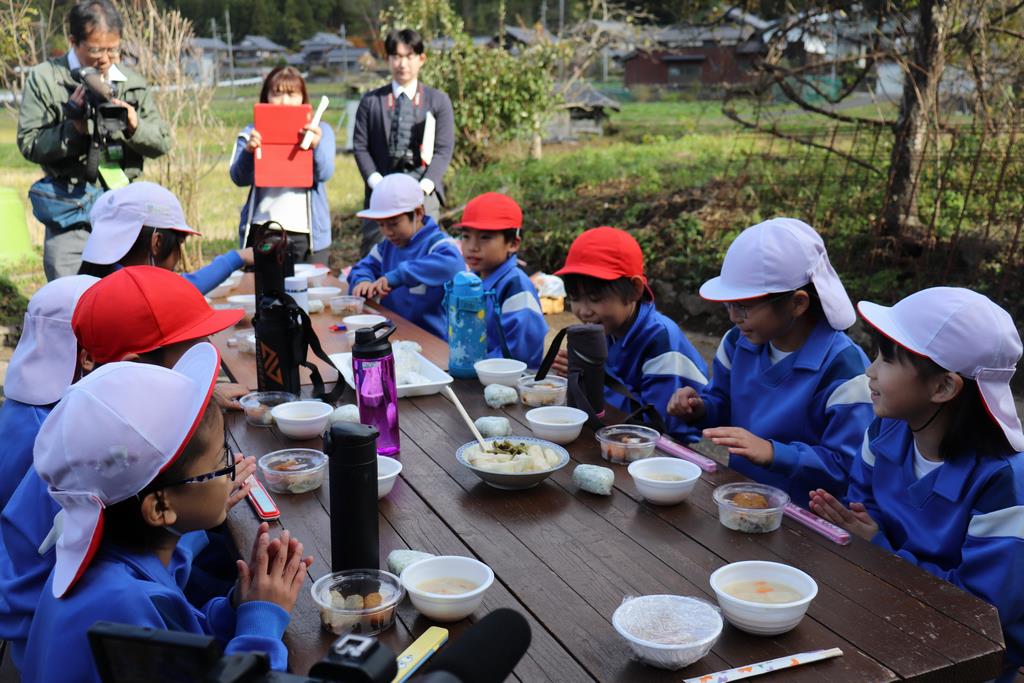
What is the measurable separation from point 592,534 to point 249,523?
836 millimetres

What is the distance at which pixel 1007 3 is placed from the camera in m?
6.70

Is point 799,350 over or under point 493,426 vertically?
over

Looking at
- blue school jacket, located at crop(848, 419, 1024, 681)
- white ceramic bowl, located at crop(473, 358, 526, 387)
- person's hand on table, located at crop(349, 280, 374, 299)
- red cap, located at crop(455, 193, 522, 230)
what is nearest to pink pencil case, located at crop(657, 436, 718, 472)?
blue school jacket, located at crop(848, 419, 1024, 681)

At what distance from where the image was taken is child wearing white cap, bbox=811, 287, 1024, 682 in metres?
2.19

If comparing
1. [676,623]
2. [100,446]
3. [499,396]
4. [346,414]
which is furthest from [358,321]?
[676,623]

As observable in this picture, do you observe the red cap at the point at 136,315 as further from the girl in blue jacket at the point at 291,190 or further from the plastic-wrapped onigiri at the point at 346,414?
the girl in blue jacket at the point at 291,190

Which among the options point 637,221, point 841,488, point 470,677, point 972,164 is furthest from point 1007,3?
point 470,677

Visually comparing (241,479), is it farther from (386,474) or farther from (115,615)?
(115,615)

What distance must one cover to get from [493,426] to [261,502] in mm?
702

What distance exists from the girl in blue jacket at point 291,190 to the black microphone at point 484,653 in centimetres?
531

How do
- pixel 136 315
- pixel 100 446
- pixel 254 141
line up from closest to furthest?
pixel 100 446 → pixel 136 315 → pixel 254 141

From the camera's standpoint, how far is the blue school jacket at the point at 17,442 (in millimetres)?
2582

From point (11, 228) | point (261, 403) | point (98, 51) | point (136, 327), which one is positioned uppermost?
point (98, 51)

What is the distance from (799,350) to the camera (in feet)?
9.68
